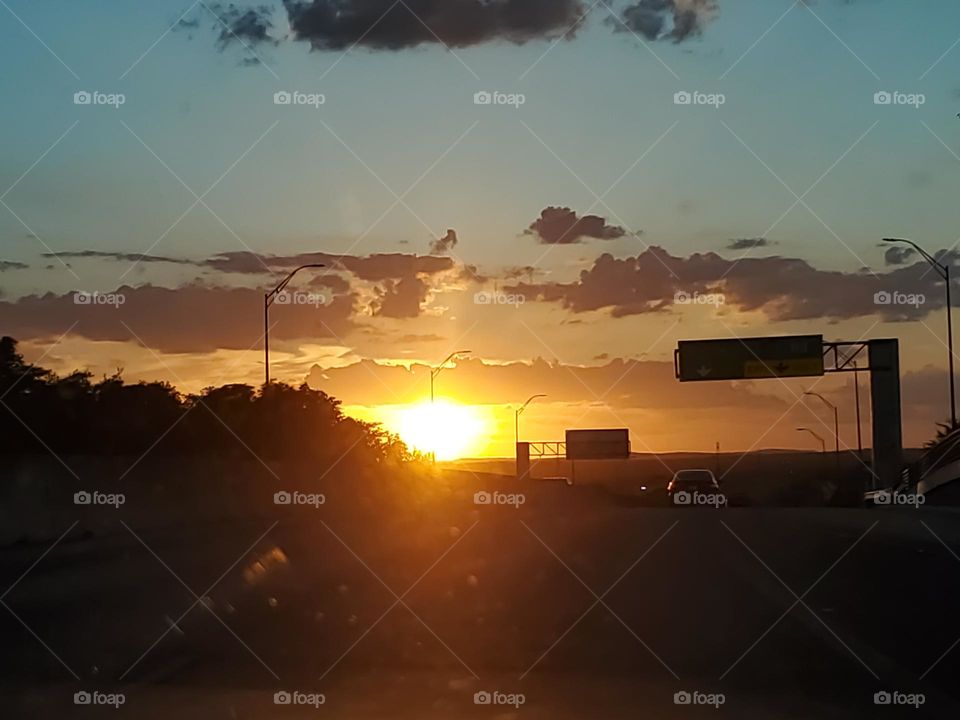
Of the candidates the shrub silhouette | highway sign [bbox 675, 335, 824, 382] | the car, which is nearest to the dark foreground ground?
the shrub silhouette

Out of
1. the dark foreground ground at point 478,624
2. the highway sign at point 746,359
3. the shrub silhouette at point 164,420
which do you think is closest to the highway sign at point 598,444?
the highway sign at point 746,359

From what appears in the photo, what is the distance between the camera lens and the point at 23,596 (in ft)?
61.9

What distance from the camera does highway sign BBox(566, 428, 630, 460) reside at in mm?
91875

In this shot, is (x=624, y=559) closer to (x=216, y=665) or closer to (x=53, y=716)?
(x=216, y=665)

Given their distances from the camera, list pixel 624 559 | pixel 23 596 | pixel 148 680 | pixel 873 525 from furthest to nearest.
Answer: pixel 873 525 < pixel 624 559 < pixel 23 596 < pixel 148 680

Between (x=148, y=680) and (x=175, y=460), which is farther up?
(x=175, y=460)

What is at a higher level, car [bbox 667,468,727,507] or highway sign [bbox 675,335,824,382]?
highway sign [bbox 675,335,824,382]

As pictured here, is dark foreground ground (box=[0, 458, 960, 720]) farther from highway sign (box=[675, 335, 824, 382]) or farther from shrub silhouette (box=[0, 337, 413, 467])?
highway sign (box=[675, 335, 824, 382])

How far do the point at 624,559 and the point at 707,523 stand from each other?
13.8 metres

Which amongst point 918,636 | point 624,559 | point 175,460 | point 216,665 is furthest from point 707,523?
point 216,665

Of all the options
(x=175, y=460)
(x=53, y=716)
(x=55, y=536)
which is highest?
(x=175, y=460)

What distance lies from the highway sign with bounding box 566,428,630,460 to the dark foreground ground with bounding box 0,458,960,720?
2359 inches

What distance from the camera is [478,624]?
16516mm

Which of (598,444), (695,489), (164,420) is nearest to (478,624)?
(164,420)
